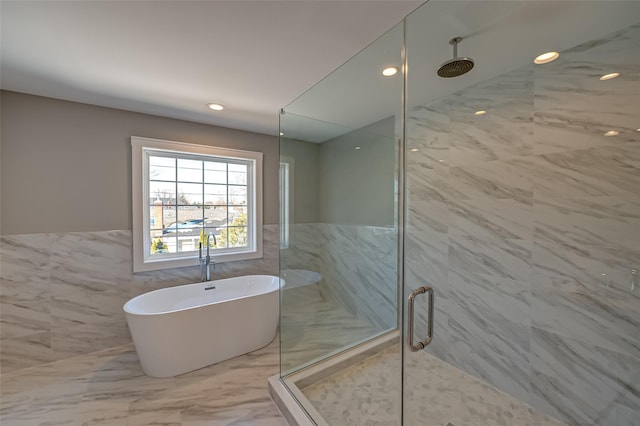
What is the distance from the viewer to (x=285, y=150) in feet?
8.68

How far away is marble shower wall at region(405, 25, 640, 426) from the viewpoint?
1439mm

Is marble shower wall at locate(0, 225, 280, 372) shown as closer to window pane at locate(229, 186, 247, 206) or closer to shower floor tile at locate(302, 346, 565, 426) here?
window pane at locate(229, 186, 247, 206)

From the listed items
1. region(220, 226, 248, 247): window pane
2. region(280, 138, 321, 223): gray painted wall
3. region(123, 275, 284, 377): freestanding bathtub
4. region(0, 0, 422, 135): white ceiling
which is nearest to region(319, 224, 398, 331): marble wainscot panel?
region(280, 138, 321, 223): gray painted wall

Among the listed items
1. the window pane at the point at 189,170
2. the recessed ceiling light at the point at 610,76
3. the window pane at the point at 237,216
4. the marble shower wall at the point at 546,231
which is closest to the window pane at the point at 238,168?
the window pane at the point at 189,170

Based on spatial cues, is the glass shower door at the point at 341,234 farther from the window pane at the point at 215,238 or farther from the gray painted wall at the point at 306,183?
the window pane at the point at 215,238

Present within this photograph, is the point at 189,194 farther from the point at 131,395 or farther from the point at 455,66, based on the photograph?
the point at 455,66

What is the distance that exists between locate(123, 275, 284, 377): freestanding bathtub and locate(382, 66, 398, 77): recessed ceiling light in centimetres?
215

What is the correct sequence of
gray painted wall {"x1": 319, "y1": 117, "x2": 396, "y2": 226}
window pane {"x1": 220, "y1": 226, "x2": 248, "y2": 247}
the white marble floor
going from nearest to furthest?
the white marble floor
gray painted wall {"x1": 319, "y1": 117, "x2": 396, "y2": 226}
window pane {"x1": 220, "y1": 226, "x2": 248, "y2": 247}

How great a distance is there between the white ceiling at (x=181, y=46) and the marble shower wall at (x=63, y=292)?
4.31ft

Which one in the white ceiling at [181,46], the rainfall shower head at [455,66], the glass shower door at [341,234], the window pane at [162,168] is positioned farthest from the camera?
the window pane at [162,168]

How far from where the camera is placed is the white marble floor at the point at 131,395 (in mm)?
1665

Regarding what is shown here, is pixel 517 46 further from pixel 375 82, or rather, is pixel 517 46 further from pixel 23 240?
pixel 23 240

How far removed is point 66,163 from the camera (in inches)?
89.8

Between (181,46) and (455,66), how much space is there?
1.78 metres
